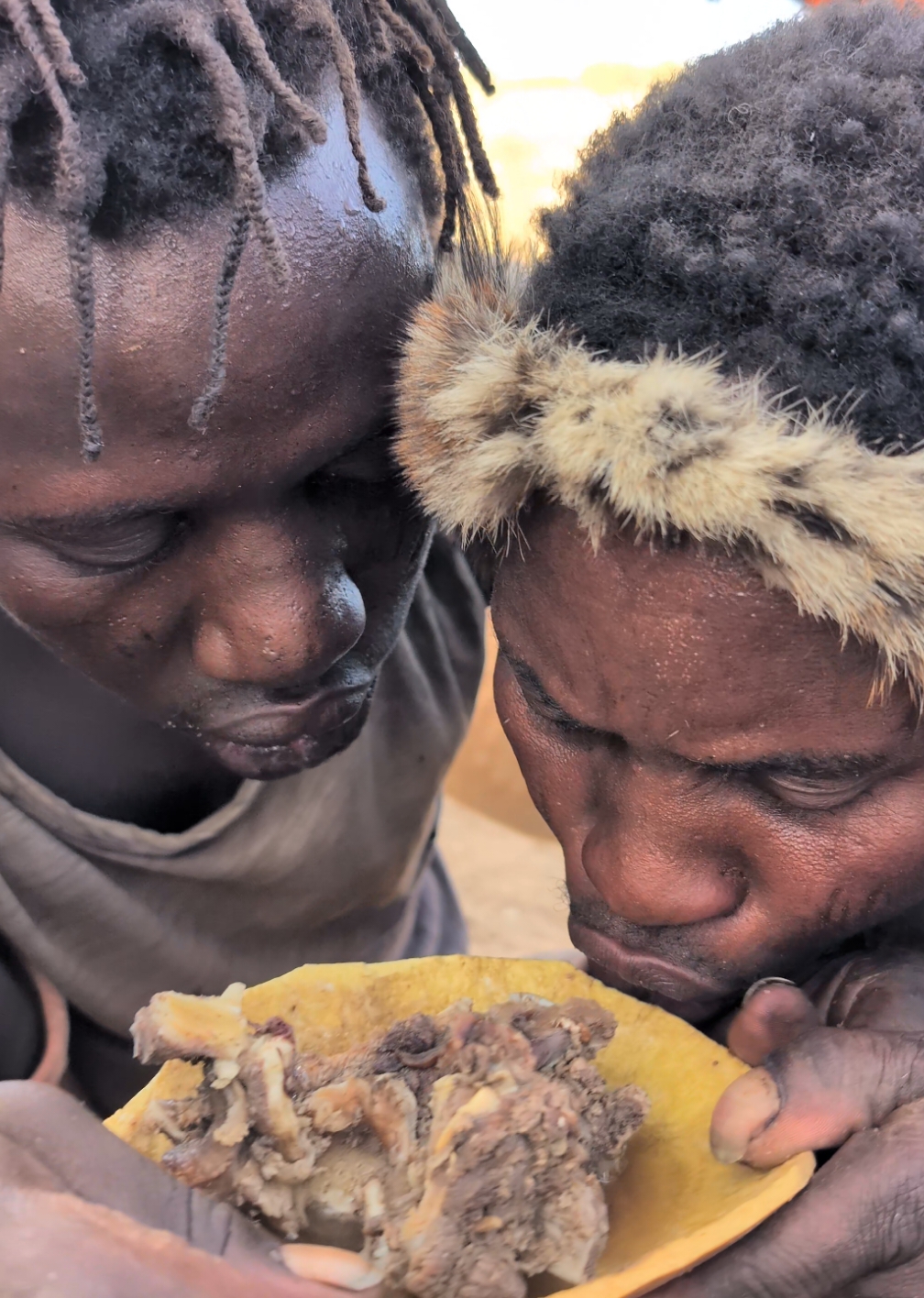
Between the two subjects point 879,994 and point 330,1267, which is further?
point 879,994

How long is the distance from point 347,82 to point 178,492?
0.35m

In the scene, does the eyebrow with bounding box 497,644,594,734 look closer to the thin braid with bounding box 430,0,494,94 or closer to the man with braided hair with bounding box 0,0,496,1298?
the man with braided hair with bounding box 0,0,496,1298

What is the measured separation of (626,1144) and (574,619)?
44 centimetres

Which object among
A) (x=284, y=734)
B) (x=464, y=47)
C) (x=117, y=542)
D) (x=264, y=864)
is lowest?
(x=264, y=864)

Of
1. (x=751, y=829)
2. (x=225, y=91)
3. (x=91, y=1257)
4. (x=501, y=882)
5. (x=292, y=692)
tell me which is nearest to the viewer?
(x=91, y=1257)

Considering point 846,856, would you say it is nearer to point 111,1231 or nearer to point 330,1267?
point 330,1267

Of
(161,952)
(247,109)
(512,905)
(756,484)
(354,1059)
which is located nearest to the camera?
(756,484)

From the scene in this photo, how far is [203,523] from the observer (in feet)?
3.20

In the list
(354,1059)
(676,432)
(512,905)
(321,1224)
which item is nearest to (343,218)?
(676,432)

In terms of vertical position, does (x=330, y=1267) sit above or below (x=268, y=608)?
below

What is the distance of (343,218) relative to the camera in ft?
2.97

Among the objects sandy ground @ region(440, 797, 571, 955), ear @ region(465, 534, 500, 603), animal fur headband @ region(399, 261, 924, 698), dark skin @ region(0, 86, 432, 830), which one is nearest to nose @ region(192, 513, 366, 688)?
dark skin @ region(0, 86, 432, 830)

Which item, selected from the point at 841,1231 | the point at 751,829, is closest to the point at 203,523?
the point at 751,829

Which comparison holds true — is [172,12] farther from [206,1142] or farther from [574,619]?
[206,1142]
